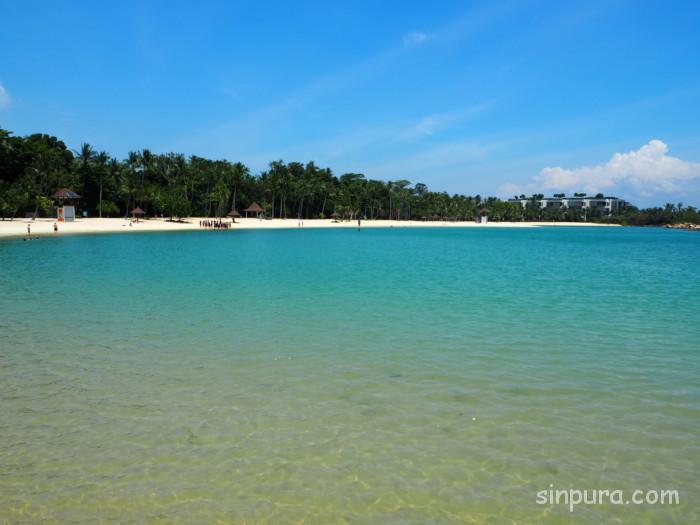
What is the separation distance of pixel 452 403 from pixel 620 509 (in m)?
2.79

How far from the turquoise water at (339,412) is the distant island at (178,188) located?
6627 centimetres

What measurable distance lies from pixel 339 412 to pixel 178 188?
96.7 m

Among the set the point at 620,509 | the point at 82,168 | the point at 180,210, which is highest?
the point at 82,168

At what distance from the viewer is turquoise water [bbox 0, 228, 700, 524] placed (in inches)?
192

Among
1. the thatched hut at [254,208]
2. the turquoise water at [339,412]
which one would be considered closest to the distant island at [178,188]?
the thatched hut at [254,208]

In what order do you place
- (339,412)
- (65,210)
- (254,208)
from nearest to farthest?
(339,412) < (65,210) < (254,208)

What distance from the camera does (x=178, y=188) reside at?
314 feet

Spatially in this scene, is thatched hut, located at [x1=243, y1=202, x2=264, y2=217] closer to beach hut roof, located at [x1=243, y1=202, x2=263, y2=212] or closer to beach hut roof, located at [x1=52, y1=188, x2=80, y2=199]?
beach hut roof, located at [x1=243, y1=202, x2=263, y2=212]

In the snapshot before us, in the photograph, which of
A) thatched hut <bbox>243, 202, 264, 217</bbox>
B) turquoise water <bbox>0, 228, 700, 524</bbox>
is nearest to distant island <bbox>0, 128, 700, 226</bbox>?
thatched hut <bbox>243, 202, 264, 217</bbox>

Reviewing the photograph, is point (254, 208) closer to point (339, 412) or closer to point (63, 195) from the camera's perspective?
point (63, 195)

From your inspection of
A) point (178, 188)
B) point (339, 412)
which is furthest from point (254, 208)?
point (339, 412)

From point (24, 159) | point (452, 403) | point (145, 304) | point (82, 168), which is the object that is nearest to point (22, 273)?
point (145, 304)

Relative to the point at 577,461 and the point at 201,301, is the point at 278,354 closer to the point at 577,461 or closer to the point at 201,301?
the point at 577,461

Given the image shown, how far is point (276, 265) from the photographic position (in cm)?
2917
